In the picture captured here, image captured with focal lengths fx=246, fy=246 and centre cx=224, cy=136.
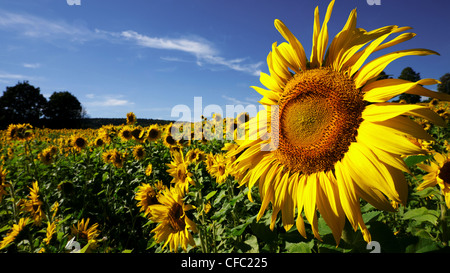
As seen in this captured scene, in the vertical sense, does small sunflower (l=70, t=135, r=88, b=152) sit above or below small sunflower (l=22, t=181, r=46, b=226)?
above

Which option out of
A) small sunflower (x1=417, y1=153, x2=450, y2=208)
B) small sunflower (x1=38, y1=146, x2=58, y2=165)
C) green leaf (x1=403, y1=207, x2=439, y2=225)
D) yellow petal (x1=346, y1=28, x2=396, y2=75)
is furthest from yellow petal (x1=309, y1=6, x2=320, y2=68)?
small sunflower (x1=38, y1=146, x2=58, y2=165)

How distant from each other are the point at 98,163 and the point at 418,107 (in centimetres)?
810

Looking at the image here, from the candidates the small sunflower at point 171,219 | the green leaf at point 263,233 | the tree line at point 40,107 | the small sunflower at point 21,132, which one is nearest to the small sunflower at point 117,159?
the small sunflower at point 21,132

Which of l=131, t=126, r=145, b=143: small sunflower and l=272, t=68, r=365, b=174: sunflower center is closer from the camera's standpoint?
l=272, t=68, r=365, b=174: sunflower center

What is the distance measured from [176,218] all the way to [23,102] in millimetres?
56256

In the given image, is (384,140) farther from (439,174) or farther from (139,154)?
(139,154)

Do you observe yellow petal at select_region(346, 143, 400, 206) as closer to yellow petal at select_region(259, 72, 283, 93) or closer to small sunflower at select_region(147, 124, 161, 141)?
yellow petal at select_region(259, 72, 283, 93)

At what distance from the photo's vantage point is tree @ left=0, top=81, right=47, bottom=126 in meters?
42.4

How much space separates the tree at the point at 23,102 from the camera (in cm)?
4240

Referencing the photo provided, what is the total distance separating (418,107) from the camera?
0.79 meters

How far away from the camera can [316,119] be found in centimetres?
111

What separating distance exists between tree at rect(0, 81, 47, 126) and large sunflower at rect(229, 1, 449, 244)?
51603mm

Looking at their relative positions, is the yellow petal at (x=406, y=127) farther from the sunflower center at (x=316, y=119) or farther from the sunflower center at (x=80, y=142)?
the sunflower center at (x=80, y=142)
